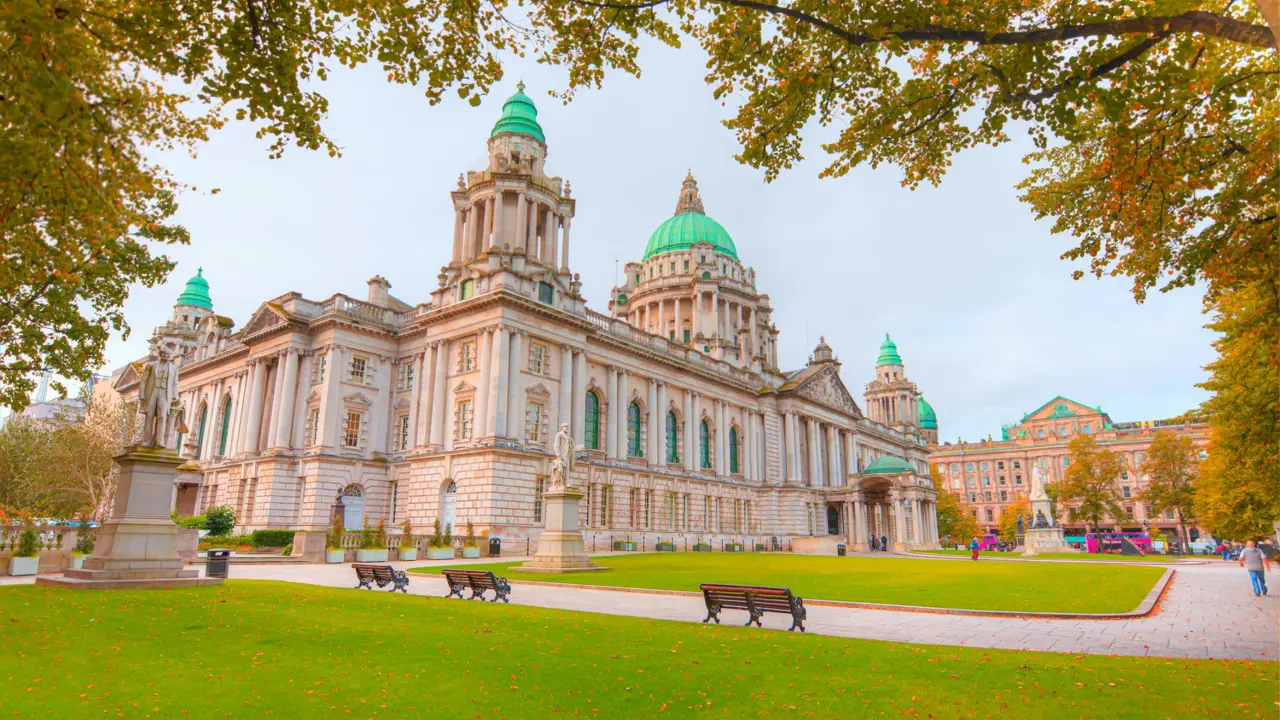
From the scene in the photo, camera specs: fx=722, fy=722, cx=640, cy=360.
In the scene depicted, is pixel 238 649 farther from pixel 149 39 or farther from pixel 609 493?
pixel 609 493

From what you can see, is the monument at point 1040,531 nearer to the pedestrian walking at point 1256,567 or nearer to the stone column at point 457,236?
the pedestrian walking at point 1256,567

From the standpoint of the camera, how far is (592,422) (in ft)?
156

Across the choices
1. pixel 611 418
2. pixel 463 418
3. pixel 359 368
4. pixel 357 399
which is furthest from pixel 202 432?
pixel 611 418

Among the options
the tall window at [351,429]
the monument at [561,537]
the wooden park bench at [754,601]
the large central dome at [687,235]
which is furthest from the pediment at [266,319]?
the large central dome at [687,235]

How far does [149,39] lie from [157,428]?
1202 centimetres

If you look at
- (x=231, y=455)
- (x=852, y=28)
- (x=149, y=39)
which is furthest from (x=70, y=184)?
(x=231, y=455)

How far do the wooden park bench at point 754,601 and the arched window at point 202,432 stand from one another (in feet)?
170

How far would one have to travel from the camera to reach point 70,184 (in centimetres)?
862

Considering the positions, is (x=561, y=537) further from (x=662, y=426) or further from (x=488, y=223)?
(x=488, y=223)

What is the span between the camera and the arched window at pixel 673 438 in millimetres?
53691

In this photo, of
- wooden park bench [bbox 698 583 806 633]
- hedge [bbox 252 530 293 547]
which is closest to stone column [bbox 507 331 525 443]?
hedge [bbox 252 530 293 547]

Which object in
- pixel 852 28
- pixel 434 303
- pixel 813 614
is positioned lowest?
pixel 813 614

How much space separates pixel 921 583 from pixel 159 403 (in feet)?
71.0

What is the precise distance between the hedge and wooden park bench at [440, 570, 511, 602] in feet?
76.1
